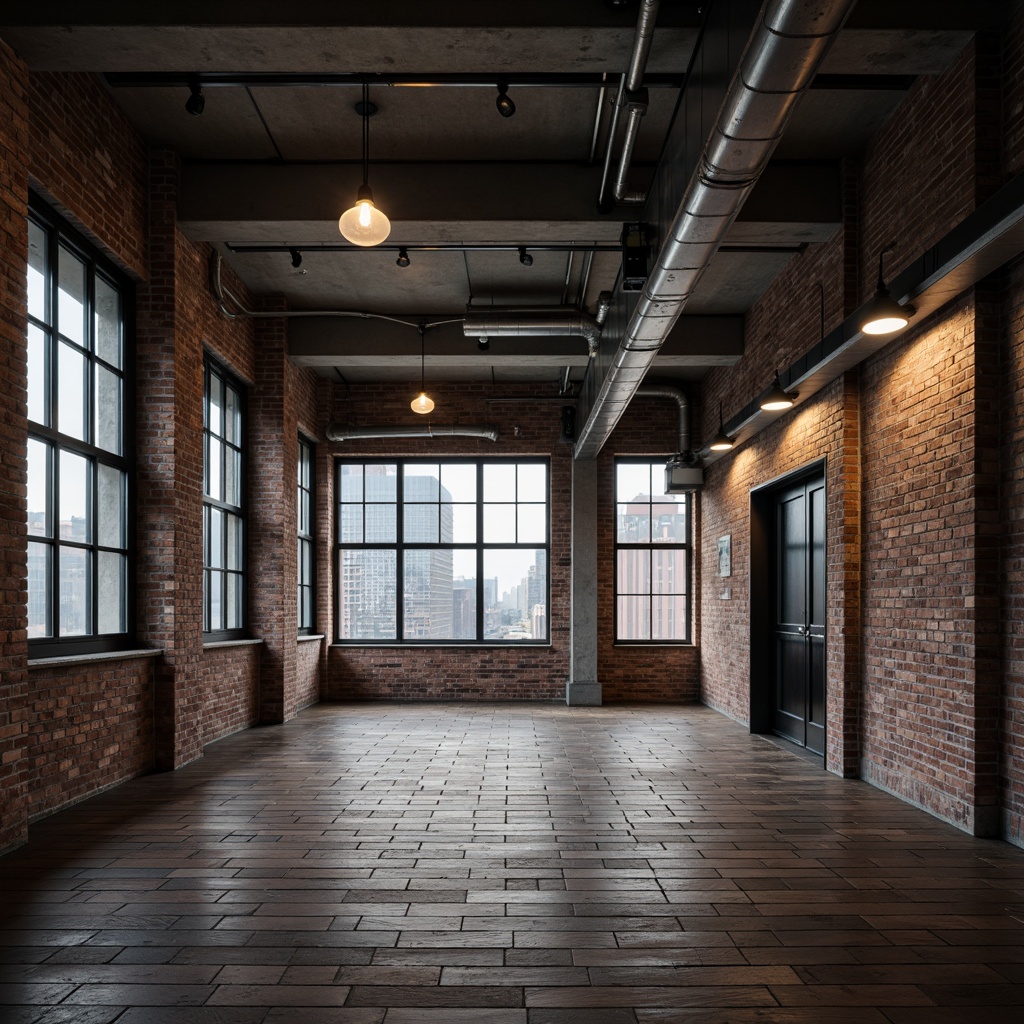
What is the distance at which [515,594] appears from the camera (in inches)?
495

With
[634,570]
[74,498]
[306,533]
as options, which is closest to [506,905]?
[74,498]

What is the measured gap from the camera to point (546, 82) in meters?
5.43

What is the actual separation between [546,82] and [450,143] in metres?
1.21

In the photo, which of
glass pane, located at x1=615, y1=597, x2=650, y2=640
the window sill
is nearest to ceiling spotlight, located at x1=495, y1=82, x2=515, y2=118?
the window sill

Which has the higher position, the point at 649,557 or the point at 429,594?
the point at 649,557

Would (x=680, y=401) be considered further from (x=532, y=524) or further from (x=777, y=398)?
(x=777, y=398)

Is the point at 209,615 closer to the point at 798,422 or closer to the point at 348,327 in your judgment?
the point at 348,327

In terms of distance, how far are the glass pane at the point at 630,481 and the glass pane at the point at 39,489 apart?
813 cm

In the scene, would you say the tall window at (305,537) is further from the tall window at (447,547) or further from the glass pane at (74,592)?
the glass pane at (74,592)

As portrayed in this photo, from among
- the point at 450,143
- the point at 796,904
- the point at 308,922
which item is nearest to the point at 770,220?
the point at 450,143

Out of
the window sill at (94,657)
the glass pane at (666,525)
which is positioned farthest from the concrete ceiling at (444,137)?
the window sill at (94,657)

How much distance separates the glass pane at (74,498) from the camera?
5859 millimetres

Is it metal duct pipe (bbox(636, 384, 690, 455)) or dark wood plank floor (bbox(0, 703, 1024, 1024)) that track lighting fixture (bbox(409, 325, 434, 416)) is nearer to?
metal duct pipe (bbox(636, 384, 690, 455))

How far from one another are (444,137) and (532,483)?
6.64 m
